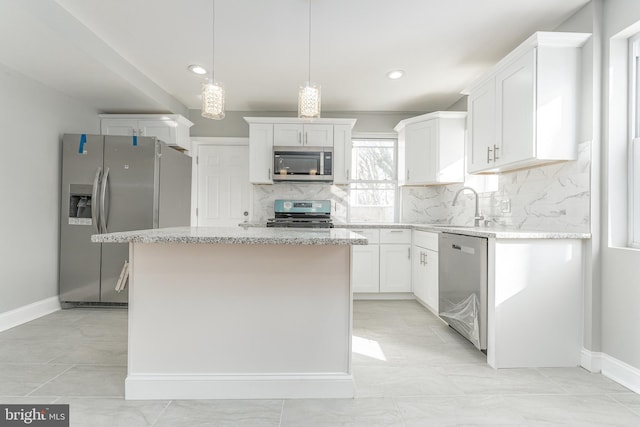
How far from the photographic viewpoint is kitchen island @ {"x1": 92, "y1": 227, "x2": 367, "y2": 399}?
1.86 m

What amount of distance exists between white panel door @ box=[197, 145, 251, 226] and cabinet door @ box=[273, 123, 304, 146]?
0.68 metres

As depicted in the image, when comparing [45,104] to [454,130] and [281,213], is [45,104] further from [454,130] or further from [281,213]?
[454,130]

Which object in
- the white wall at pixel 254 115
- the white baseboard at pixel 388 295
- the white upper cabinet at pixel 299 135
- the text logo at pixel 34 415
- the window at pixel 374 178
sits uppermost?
the white wall at pixel 254 115

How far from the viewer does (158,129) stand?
419 centimetres

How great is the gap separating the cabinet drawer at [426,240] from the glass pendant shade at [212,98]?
7.70 feet

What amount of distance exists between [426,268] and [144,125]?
3720 mm

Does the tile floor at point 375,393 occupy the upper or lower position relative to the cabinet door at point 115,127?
lower

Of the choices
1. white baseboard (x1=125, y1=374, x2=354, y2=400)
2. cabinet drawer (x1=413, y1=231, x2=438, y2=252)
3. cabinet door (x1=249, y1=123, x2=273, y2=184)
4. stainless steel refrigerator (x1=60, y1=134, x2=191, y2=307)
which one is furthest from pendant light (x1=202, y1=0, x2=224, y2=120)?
cabinet drawer (x1=413, y1=231, x2=438, y2=252)

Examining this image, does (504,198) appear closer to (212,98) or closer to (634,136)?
(634,136)

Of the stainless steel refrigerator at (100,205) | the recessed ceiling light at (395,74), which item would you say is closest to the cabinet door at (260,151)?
the stainless steel refrigerator at (100,205)

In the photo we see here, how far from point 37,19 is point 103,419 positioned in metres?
2.44

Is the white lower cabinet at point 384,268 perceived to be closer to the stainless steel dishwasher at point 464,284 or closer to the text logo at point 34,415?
the stainless steel dishwasher at point 464,284

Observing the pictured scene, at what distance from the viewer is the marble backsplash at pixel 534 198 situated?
7.63ft

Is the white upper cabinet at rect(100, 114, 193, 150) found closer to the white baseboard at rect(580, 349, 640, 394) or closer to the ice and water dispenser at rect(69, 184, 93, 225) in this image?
the ice and water dispenser at rect(69, 184, 93, 225)
